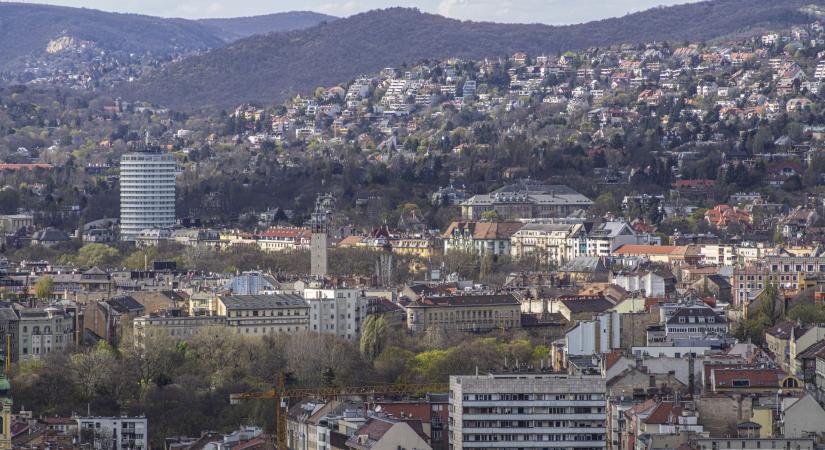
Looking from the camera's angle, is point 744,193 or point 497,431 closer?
point 497,431

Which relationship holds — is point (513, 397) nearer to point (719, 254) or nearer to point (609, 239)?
point (719, 254)

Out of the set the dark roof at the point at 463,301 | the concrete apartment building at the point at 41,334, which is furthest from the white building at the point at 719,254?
the concrete apartment building at the point at 41,334

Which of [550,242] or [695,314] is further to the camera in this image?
[550,242]

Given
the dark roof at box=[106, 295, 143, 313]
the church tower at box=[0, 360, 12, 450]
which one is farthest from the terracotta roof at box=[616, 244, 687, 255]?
the church tower at box=[0, 360, 12, 450]

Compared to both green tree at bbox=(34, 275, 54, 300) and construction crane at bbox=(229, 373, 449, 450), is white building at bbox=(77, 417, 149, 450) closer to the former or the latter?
construction crane at bbox=(229, 373, 449, 450)

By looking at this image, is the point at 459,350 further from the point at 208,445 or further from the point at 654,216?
the point at 654,216

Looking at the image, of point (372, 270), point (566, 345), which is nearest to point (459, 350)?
point (566, 345)

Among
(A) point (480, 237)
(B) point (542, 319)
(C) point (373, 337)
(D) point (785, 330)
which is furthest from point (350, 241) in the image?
(D) point (785, 330)
